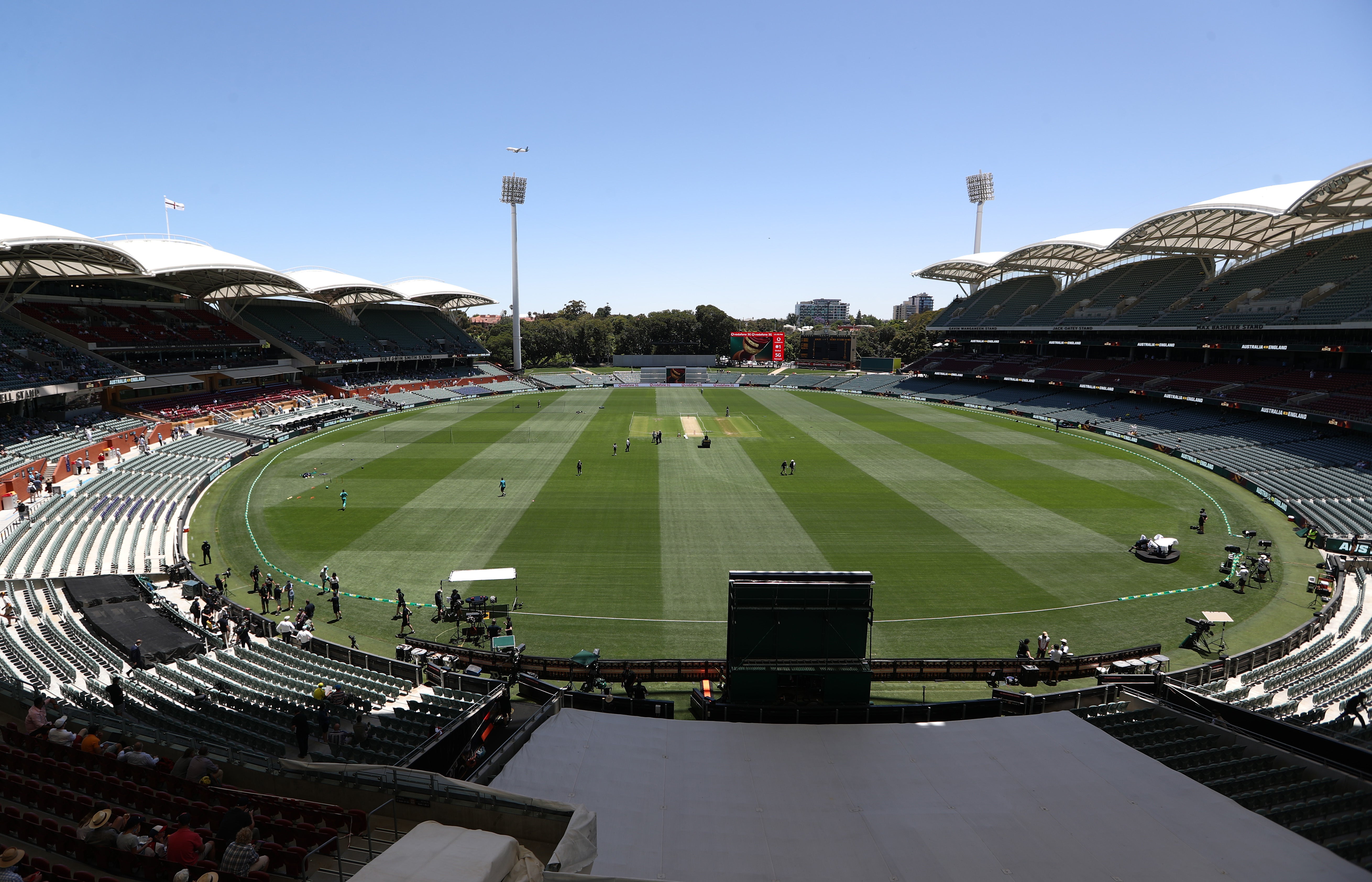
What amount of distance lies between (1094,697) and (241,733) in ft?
56.8

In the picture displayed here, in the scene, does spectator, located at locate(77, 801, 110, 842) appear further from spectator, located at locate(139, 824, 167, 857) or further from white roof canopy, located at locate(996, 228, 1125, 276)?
white roof canopy, located at locate(996, 228, 1125, 276)

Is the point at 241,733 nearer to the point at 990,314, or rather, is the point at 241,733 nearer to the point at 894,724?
the point at 894,724

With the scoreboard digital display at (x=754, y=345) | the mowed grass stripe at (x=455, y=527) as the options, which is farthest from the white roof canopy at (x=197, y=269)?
the scoreboard digital display at (x=754, y=345)

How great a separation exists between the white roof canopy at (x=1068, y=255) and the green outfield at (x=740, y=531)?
74.2ft

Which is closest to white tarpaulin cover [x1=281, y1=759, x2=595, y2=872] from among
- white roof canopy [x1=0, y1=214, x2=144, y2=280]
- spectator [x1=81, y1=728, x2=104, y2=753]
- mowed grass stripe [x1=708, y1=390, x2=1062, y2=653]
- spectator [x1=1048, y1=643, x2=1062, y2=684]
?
spectator [x1=81, y1=728, x2=104, y2=753]

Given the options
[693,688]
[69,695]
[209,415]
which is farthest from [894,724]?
[209,415]

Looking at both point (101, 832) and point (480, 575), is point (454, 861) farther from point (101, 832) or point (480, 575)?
point (480, 575)

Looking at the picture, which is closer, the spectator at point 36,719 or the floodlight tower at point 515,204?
the spectator at point 36,719

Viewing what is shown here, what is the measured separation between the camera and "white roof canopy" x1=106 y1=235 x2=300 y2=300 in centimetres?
5019

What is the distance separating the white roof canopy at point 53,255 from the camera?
37.1 m

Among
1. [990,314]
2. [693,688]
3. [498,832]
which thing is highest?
[990,314]

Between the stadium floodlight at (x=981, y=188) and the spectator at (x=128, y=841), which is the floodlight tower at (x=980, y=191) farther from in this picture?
the spectator at (x=128, y=841)

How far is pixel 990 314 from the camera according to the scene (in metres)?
88.1

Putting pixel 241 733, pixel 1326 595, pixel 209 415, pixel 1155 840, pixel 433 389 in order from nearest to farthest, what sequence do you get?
pixel 1155 840 < pixel 241 733 < pixel 1326 595 < pixel 209 415 < pixel 433 389
